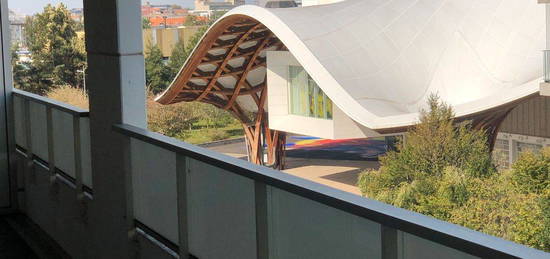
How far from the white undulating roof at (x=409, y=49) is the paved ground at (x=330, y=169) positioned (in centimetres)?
635

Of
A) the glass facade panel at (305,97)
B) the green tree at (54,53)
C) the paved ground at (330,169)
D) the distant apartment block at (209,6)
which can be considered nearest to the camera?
the glass facade panel at (305,97)

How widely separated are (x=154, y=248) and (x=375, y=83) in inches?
1384

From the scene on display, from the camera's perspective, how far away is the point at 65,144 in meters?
5.68

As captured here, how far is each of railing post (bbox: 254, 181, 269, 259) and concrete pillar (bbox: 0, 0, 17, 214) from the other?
519 cm

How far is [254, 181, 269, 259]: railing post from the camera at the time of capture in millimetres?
2750

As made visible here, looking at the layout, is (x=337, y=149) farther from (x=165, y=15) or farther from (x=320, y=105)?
(x=165, y=15)

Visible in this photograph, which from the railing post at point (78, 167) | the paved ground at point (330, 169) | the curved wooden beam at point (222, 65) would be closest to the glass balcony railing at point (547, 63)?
the paved ground at point (330, 169)

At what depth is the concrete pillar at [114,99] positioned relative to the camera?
4285 mm

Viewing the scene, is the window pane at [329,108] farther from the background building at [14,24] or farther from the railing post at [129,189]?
the railing post at [129,189]

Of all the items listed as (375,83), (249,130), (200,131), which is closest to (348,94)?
(375,83)

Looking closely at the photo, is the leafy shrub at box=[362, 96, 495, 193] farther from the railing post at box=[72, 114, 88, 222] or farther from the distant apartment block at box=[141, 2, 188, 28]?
the distant apartment block at box=[141, 2, 188, 28]

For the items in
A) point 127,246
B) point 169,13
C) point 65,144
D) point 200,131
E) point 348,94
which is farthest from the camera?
point 169,13

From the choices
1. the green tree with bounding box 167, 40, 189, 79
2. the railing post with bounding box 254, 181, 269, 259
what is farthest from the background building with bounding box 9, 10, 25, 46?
the green tree with bounding box 167, 40, 189, 79

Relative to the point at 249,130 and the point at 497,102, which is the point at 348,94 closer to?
the point at 497,102
